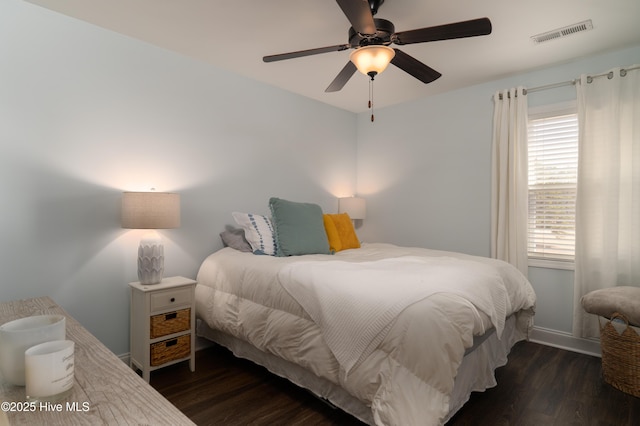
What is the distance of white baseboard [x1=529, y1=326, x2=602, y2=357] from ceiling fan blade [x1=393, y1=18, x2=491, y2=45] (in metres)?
2.75

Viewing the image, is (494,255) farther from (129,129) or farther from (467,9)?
(129,129)

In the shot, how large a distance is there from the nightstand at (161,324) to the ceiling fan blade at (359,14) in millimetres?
2047

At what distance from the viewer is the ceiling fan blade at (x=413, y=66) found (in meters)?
2.18

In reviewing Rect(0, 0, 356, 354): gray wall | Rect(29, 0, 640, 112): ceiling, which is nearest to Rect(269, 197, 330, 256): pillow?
Rect(0, 0, 356, 354): gray wall

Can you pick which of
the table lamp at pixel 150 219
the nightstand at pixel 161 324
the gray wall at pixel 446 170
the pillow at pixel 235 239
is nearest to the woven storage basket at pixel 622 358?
the gray wall at pixel 446 170

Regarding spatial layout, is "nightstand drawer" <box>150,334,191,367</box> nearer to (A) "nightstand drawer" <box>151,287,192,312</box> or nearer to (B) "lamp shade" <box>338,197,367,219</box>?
(A) "nightstand drawer" <box>151,287,192,312</box>

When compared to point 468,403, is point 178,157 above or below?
above

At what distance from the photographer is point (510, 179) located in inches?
130

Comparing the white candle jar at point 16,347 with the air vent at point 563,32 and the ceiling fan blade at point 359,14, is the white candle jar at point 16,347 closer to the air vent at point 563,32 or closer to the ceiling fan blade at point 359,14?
the ceiling fan blade at point 359,14

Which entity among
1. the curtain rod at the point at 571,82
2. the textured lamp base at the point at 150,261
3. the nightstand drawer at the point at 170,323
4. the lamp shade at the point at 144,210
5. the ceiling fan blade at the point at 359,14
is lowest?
the nightstand drawer at the point at 170,323

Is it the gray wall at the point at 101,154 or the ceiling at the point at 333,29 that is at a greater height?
the ceiling at the point at 333,29

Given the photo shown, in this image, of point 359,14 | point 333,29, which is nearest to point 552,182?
point 333,29

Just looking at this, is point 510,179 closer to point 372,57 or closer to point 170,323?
point 372,57

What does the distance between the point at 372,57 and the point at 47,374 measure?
2.02m
